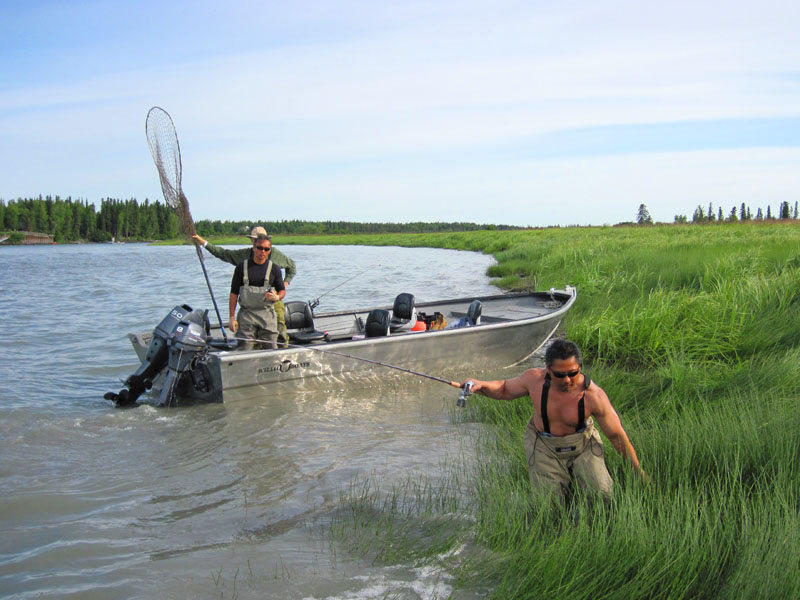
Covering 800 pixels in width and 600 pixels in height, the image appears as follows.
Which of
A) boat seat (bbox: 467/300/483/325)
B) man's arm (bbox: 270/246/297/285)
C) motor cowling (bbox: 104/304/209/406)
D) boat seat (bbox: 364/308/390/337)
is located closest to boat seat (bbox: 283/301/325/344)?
boat seat (bbox: 364/308/390/337)

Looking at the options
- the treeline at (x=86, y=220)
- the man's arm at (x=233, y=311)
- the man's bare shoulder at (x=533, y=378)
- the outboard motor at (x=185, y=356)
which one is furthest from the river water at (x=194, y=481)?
the treeline at (x=86, y=220)

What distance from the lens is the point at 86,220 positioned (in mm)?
123000

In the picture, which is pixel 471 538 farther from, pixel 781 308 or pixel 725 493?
pixel 781 308

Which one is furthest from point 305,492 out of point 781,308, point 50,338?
point 50,338

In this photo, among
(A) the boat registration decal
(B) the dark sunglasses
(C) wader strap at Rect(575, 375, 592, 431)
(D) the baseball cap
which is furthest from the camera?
(A) the boat registration decal

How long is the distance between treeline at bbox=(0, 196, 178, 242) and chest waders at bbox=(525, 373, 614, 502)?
120665mm

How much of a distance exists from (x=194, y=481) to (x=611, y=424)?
147 inches

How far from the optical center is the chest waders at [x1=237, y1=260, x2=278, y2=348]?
8188 millimetres

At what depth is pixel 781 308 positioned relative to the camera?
8.76 meters

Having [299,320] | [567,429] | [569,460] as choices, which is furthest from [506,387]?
[299,320]

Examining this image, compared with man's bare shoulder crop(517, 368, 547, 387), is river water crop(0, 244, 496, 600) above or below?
below

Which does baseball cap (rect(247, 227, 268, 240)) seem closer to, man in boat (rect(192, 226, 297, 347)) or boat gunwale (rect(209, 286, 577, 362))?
man in boat (rect(192, 226, 297, 347))

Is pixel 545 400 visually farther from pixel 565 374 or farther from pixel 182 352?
pixel 182 352

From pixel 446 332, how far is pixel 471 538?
206 inches
